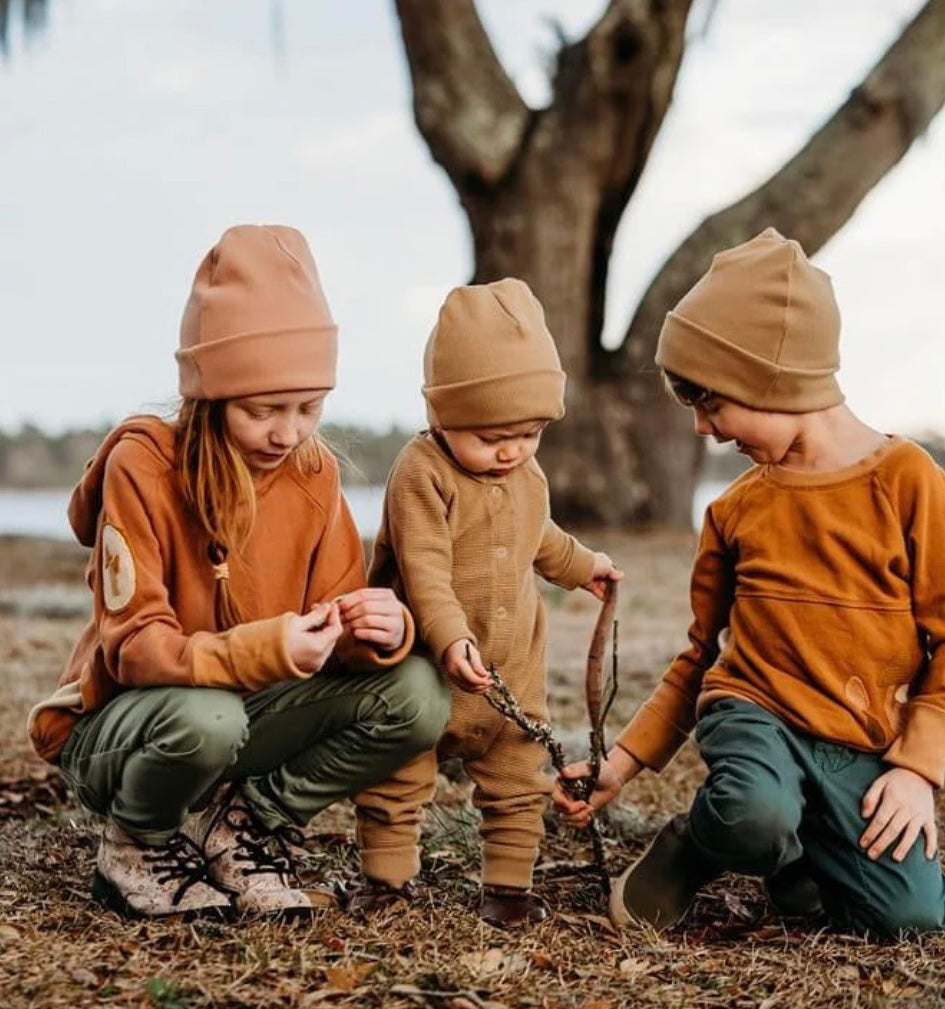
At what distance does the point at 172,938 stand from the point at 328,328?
1.14 m

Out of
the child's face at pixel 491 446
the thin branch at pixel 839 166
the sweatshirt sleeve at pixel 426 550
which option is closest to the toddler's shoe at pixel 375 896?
the sweatshirt sleeve at pixel 426 550

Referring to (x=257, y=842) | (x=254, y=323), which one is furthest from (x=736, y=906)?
(x=254, y=323)

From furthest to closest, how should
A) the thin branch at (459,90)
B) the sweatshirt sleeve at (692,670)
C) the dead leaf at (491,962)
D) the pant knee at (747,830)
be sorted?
the thin branch at (459,90)
the sweatshirt sleeve at (692,670)
the pant knee at (747,830)
the dead leaf at (491,962)

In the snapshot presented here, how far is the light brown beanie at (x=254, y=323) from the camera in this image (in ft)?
9.04

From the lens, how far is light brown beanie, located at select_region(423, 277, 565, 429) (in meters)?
2.82

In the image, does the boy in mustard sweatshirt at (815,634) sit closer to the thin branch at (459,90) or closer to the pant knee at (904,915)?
the pant knee at (904,915)

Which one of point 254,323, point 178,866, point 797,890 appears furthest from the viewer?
point 797,890

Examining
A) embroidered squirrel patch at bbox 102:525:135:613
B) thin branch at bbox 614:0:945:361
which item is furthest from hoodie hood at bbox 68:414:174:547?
thin branch at bbox 614:0:945:361

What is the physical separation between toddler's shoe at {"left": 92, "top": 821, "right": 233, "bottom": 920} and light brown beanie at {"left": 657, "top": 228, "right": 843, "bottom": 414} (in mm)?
1332

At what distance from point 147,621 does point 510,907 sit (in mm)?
880

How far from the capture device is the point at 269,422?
2797 millimetres

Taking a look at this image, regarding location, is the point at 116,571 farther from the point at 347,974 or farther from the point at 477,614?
the point at 347,974

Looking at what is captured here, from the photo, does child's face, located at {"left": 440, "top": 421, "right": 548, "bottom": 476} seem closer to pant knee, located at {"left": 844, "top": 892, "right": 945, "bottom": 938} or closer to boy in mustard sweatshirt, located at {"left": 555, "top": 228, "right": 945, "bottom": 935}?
boy in mustard sweatshirt, located at {"left": 555, "top": 228, "right": 945, "bottom": 935}

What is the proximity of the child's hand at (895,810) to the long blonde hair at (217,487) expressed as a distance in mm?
1235
